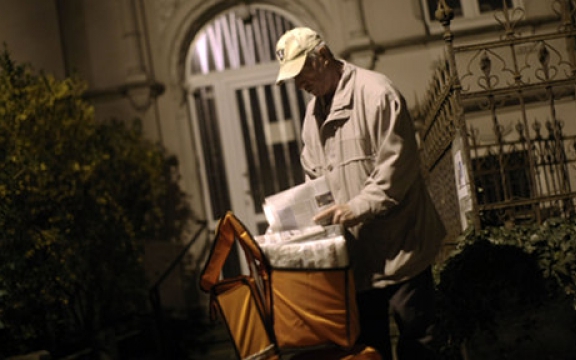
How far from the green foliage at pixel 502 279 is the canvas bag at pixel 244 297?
1.81m

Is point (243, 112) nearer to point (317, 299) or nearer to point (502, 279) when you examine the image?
point (502, 279)

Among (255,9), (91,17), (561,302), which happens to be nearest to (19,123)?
(91,17)

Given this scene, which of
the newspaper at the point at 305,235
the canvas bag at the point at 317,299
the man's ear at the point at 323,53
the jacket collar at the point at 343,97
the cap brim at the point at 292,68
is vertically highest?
the man's ear at the point at 323,53

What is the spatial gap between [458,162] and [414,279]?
1.89 meters

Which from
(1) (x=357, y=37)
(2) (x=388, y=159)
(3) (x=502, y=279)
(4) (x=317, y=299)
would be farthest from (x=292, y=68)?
(1) (x=357, y=37)

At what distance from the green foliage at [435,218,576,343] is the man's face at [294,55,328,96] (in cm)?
174

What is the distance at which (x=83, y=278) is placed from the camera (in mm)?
5617

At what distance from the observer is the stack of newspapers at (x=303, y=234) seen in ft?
7.05

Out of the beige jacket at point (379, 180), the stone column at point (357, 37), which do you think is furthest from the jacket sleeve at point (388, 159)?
the stone column at point (357, 37)

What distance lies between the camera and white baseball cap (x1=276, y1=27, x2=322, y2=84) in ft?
7.72

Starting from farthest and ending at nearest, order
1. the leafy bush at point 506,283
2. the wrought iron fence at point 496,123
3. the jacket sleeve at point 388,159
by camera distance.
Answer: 1. the wrought iron fence at point 496,123
2. the leafy bush at point 506,283
3. the jacket sleeve at point 388,159

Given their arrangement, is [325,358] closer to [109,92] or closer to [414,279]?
[414,279]

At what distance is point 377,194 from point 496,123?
91.4 inches

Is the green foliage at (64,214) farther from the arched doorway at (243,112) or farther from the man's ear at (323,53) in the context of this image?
the man's ear at (323,53)
